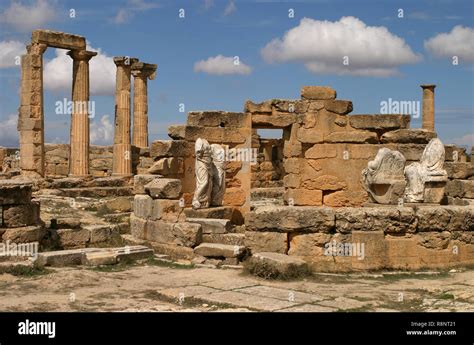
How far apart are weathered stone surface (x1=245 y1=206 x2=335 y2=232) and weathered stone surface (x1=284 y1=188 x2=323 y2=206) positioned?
18.7ft

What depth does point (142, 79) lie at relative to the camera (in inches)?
1152

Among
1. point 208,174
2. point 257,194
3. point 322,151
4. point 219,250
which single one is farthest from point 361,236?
point 257,194

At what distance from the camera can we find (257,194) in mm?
22938

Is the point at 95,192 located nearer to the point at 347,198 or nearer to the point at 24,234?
the point at 347,198

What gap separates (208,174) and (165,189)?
139 centimetres

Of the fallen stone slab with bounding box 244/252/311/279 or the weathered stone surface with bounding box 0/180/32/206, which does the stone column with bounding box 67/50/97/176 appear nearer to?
the weathered stone surface with bounding box 0/180/32/206

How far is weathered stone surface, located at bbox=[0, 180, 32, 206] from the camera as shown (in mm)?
10531

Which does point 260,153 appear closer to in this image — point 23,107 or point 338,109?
point 23,107

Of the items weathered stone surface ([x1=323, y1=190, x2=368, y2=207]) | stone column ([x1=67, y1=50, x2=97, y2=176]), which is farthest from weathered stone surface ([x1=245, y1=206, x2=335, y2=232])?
stone column ([x1=67, y1=50, x2=97, y2=176])

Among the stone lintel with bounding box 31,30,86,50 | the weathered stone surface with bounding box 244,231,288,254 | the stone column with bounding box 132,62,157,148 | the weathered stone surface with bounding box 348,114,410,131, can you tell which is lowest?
the weathered stone surface with bounding box 244,231,288,254

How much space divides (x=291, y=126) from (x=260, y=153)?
12.3 m
